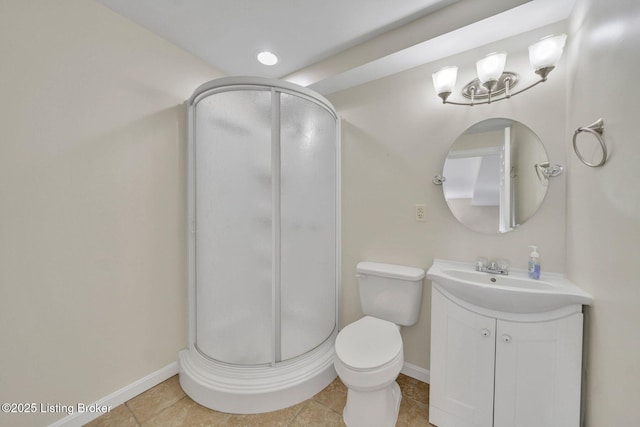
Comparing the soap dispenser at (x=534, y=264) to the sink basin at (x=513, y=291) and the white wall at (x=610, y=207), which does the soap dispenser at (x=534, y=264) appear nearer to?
the sink basin at (x=513, y=291)

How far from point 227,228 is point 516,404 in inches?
69.9

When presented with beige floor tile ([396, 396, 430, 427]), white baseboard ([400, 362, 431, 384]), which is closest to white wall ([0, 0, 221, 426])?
beige floor tile ([396, 396, 430, 427])

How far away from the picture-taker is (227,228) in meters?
1.53

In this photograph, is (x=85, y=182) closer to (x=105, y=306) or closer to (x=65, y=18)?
(x=105, y=306)

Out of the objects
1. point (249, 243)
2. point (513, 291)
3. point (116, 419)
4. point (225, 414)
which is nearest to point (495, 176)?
point (513, 291)

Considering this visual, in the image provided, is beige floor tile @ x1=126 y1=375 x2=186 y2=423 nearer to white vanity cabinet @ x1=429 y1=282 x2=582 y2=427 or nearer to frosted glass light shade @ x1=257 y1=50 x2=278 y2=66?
white vanity cabinet @ x1=429 y1=282 x2=582 y2=427

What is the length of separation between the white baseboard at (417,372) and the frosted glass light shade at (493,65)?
1891 mm

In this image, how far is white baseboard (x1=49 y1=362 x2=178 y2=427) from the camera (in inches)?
49.1

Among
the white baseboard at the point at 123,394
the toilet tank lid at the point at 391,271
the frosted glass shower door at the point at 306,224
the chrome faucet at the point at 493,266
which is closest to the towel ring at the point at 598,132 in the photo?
the chrome faucet at the point at 493,266

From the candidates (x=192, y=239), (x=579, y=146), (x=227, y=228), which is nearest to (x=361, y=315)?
(x=227, y=228)

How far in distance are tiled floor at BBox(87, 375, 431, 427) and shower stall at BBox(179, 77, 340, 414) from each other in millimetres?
53

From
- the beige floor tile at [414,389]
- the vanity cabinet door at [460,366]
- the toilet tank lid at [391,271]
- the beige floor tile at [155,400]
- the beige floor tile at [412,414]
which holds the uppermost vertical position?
the toilet tank lid at [391,271]

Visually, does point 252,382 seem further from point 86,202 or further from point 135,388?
point 86,202

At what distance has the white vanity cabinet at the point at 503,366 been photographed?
104 centimetres
